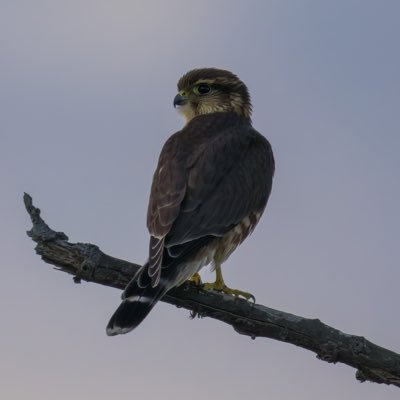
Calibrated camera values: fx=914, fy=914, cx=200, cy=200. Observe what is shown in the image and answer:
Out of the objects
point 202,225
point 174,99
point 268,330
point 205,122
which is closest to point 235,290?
point 202,225

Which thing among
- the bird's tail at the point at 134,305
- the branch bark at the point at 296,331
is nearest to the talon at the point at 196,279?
the branch bark at the point at 296,331

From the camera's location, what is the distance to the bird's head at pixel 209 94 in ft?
24.0

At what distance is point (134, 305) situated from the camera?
5004mm

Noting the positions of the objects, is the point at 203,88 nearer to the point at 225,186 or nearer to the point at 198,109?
the point at 198,109

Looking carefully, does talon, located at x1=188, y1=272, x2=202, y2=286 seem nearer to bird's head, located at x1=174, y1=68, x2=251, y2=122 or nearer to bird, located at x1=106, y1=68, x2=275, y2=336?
bird, located at x1=106, y1=68, x2=275, y2=336

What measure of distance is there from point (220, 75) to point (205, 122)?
0.89 m

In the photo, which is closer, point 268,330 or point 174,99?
point 268,330

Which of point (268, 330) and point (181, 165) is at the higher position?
point (181, 165)

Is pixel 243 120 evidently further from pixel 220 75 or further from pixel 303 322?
pixel 303 322

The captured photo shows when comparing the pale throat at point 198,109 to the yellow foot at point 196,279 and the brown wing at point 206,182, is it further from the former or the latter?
the yellow foot at point 196,279

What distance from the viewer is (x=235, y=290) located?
5879 mm

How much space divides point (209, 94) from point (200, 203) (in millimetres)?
1858

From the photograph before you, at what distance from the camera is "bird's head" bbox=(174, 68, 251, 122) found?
24.0 feet

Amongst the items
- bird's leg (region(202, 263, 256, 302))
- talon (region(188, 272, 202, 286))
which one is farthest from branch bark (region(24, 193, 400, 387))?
bird's leg (region(202, 263, 256, 302))
